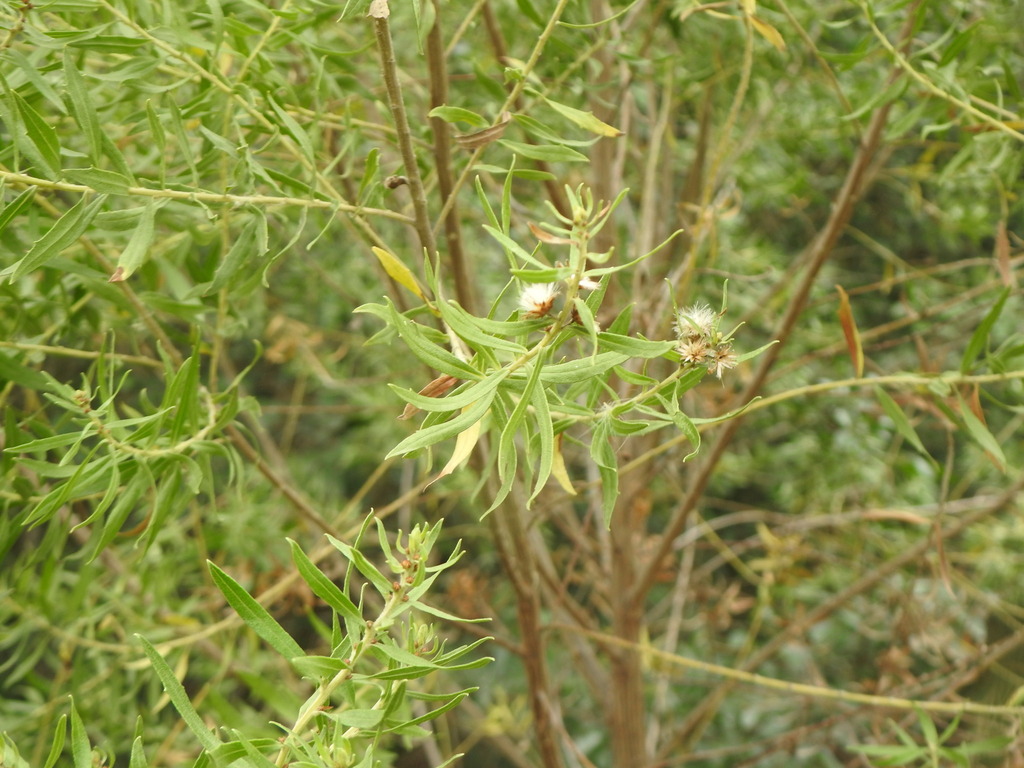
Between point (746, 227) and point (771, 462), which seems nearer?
point (771, 462)

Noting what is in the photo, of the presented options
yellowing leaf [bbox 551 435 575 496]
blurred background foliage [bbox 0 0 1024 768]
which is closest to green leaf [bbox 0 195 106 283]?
blurred background foliage [bbox 0 0 1024 768]

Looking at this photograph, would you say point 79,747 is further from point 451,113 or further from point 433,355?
point 451,113

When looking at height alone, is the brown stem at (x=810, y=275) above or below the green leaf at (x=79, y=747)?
below

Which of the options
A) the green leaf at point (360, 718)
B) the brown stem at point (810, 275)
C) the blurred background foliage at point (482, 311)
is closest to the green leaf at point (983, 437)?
the blurred background foliage at point (482, 311)

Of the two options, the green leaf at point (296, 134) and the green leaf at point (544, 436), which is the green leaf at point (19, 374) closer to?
the green leaf at point (296, 134)

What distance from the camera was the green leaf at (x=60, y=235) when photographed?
36cm

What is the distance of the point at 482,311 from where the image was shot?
2.23 ft

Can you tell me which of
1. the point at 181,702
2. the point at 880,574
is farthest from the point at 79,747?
the point at 880,574

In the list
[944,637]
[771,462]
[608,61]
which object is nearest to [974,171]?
[608,61]

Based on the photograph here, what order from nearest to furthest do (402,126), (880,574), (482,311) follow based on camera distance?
(402,126) → (482,311) → (880,574)

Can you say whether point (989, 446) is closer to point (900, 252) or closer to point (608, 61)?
point (608, 61)

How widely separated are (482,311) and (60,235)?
350 millimetres

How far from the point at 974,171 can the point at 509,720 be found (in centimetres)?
79

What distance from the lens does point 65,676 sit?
77cm
